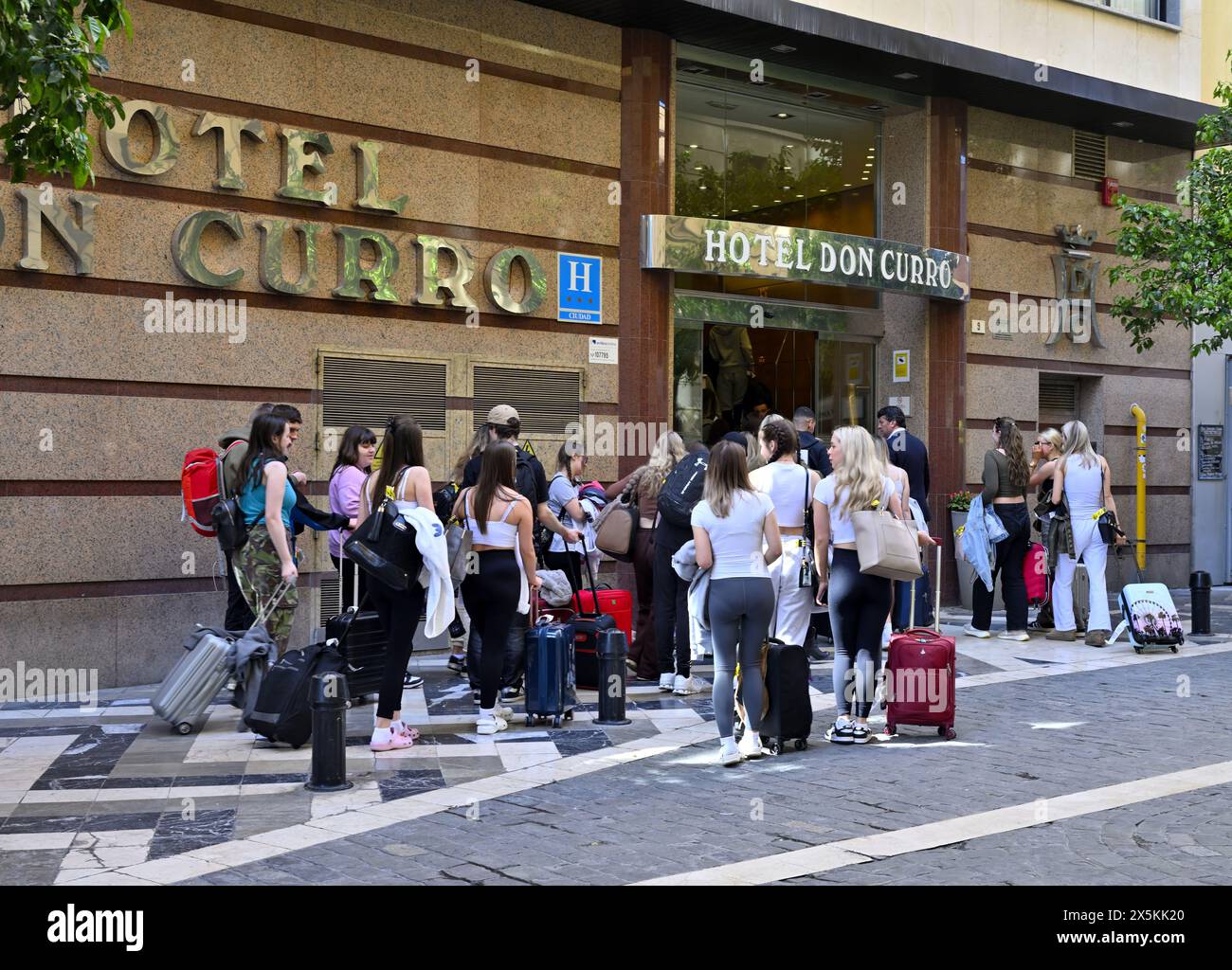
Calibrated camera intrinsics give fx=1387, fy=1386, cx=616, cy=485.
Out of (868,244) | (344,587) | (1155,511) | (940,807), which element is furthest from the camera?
(1155,511)

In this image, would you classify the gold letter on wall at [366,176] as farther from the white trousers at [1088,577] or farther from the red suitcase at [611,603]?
the white trousers at [1088,577]

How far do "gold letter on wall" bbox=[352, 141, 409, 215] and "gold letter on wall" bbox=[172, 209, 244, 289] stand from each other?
4.00 feet

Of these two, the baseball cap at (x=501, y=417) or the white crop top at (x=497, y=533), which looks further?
the baseball cap at (x=501, y=417)

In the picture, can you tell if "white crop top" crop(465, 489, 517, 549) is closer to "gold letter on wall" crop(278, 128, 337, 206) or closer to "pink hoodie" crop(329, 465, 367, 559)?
"pink hoodie" crop(329, 465, 367, 559)

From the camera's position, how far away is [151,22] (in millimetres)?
11148

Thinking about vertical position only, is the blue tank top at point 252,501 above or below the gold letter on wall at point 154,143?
below

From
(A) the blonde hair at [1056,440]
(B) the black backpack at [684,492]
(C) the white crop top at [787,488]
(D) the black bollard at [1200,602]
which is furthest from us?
(D) the black bollard at [1200,602]

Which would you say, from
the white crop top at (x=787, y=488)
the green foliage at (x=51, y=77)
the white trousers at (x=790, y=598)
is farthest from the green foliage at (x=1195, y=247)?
the green foliage at (x=51, y=77)

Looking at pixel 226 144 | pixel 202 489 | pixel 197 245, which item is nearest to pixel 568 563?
pixel 202 489

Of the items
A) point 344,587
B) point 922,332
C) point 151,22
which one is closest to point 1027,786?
point 344,587

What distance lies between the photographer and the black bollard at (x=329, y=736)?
7230 mm

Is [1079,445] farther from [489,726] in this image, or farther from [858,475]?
[489,726]

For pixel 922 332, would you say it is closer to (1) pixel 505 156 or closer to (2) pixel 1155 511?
(2) pixel 1155 511
